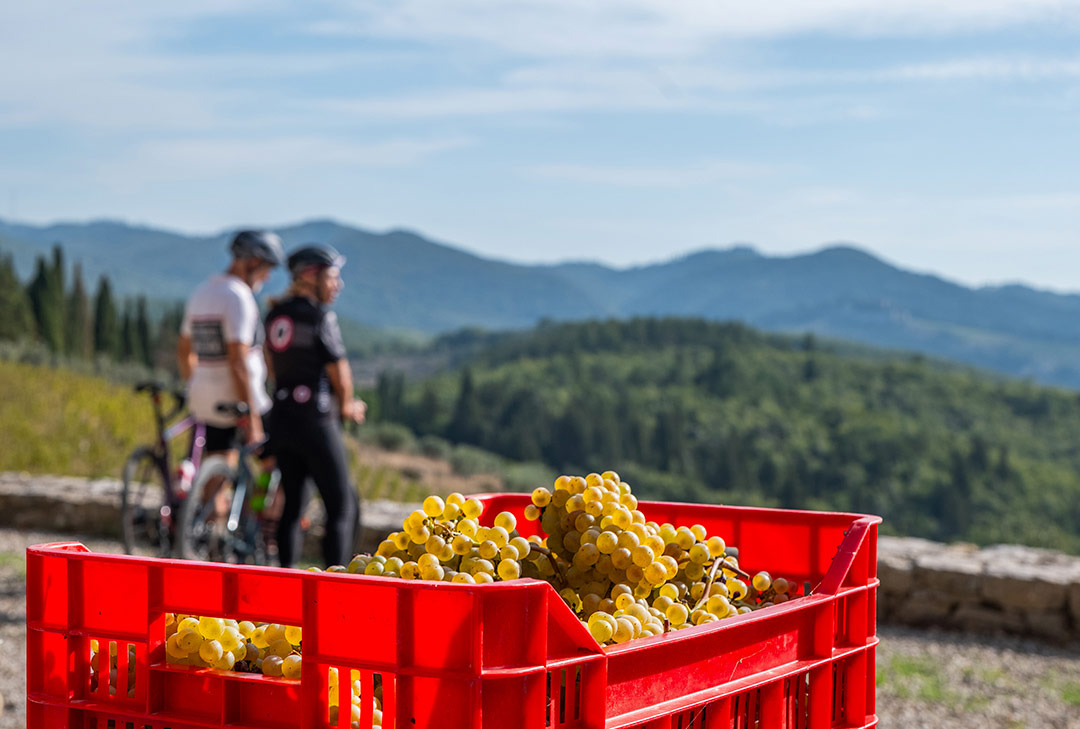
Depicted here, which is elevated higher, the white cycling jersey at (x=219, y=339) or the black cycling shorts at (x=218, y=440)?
the white cycling jersey at (x=219, y=339)

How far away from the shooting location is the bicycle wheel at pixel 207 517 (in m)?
5.19

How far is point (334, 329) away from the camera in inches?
185

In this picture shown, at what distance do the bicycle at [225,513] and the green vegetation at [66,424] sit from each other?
5.49 metres

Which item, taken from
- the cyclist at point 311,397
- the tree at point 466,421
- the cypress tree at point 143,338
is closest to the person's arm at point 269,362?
the cyclist at point 311,397

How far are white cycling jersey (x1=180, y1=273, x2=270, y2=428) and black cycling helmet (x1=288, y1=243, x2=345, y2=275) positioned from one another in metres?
0.41

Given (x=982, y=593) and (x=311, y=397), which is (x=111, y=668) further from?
(x=982, y=593)

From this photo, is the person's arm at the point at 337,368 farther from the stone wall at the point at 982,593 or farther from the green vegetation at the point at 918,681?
the stone wall at the point at 982,593

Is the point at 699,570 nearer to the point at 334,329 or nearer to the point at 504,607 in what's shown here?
the point at 504,607

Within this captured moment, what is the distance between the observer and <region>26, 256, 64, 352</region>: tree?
1581 inches

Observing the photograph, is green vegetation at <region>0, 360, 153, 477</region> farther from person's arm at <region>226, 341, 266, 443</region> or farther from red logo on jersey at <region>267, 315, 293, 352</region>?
red logo on jersey at <region>267, 315, 293, 352</region>

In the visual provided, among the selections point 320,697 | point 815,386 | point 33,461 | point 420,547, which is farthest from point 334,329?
point 815,386

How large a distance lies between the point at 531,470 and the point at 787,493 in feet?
64.7

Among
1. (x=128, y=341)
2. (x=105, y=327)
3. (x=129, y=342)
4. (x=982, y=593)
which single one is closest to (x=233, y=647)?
(x=982, y=593)

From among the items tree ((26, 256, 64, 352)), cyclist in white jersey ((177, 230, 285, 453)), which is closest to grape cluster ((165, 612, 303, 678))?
cyclist in white jersey ((177, 230, 285, 453))
